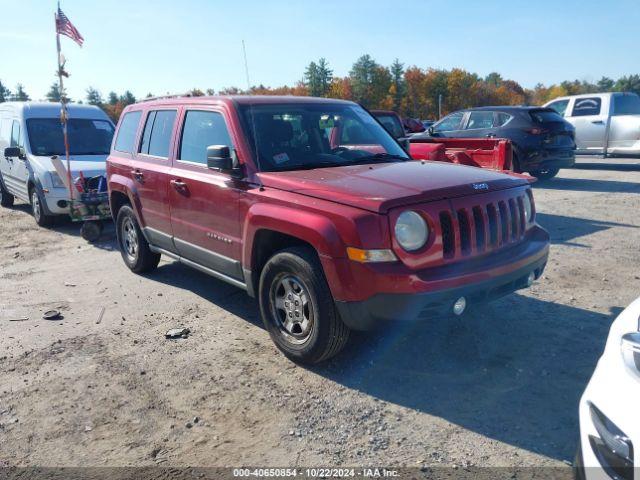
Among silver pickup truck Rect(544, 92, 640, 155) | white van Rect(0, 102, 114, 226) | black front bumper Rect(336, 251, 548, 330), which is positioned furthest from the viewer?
silver pickup truck Rect(544, 92, 640, 155)

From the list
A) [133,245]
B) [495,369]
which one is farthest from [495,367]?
[133,245]

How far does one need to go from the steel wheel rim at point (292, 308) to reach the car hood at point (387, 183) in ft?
2.24

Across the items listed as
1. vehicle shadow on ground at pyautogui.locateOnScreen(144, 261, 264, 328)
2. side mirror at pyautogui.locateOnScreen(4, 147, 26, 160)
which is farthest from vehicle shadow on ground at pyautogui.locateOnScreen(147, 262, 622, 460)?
side mirror at pyautogui.locateOnScreen(4, 147, 26, 160)

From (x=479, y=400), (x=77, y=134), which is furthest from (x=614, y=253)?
(x=77, y=134)

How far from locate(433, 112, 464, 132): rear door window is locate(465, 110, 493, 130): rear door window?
0.28m

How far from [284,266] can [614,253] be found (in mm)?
4636

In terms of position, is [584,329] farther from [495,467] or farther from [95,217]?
[95,217]

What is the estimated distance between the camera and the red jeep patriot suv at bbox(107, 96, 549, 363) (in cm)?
340

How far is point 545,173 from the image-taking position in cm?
1286

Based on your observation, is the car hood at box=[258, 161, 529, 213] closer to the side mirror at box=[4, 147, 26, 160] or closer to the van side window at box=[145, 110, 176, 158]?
the van side window at box=[145, 110, 176, 158]

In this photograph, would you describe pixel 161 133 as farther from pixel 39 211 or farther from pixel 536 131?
pixel 536 131

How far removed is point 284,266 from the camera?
152 inches

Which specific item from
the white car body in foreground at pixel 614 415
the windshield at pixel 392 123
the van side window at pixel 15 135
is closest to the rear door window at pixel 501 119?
the windshield at pixel 392 123

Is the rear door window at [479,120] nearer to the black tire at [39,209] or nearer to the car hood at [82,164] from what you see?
the car hood at [82,164]
